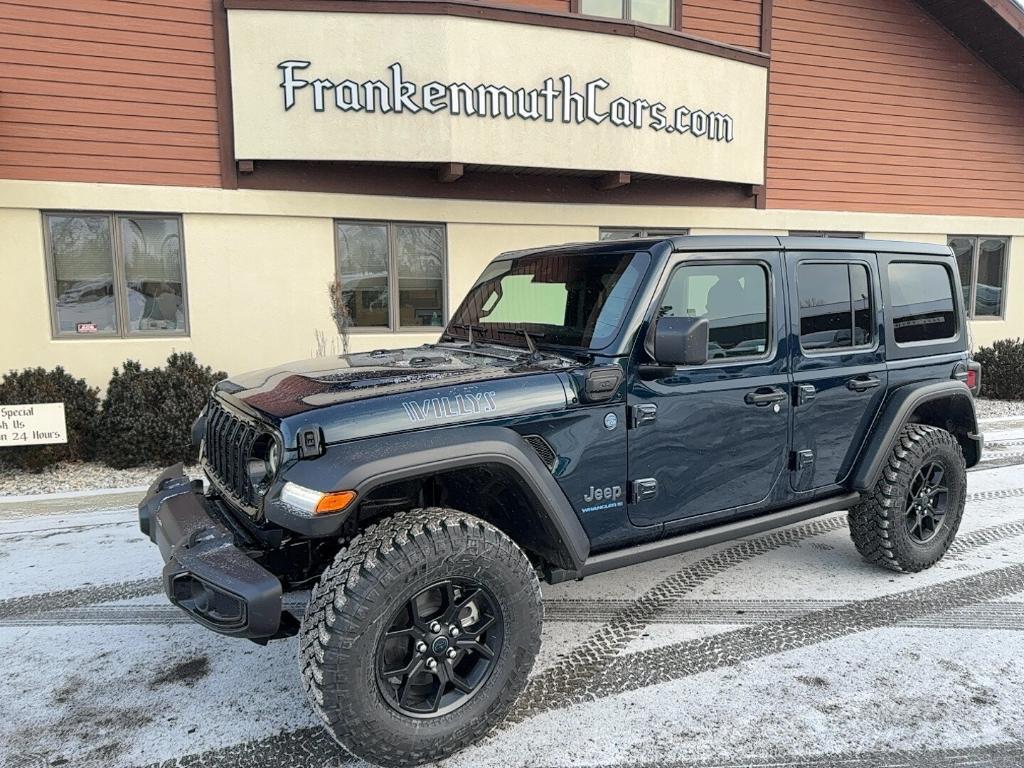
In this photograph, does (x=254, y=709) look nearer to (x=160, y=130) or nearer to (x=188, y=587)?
(x=188, y=587)

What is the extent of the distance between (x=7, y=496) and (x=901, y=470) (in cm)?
693

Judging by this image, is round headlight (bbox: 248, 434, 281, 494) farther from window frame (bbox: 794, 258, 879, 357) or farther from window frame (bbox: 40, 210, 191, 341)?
window frame (bbox: 40, 210, 191, 341)

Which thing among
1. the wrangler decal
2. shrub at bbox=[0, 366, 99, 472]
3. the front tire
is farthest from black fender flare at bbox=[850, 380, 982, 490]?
shrub at bbox=[0, 366, 99, 472]

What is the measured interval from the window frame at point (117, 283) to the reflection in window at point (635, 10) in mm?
5901

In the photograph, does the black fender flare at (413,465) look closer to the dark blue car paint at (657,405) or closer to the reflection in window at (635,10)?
the dark blue car paint at (657,405)

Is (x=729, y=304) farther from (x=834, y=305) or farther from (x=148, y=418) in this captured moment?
(x=148, y=418)

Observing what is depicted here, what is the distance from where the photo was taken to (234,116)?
25.9ft

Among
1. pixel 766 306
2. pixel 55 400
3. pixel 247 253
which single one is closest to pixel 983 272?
pixel 766 306

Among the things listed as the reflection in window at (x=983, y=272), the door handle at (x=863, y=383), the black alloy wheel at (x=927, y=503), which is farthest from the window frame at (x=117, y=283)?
the reflection in window at (x=983, y=272)

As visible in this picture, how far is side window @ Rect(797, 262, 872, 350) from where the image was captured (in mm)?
3684

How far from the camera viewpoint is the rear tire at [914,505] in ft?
13.2

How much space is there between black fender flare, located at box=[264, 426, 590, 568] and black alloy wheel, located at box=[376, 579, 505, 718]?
42 centimetres

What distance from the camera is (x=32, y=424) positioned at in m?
6.56

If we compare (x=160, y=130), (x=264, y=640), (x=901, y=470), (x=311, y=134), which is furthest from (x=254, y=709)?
(x=160, y=130)
